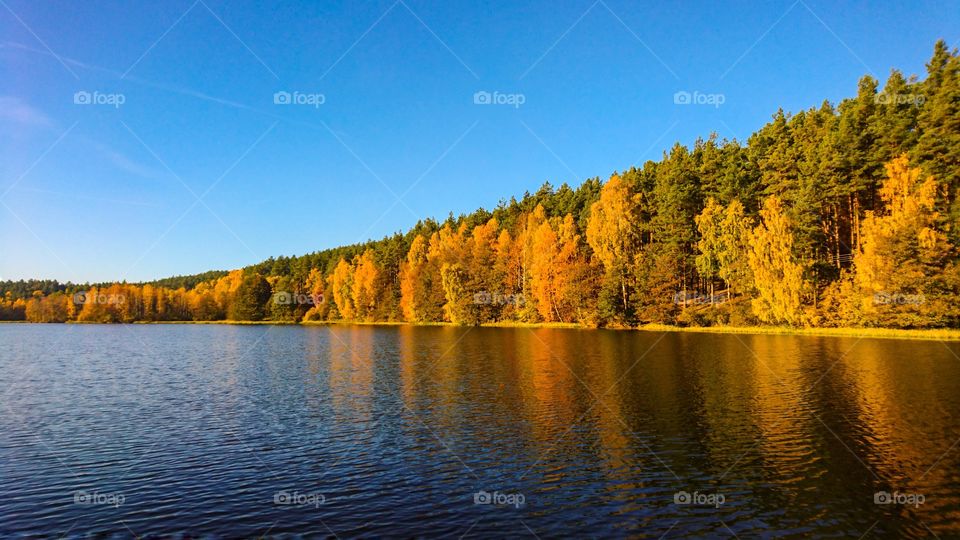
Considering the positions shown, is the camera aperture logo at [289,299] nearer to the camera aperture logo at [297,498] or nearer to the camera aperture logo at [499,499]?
the camera aperture logo at [297,498]

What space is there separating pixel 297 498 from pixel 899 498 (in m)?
20.5

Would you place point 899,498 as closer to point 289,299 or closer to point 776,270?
point 776,270

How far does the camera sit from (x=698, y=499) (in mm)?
18719

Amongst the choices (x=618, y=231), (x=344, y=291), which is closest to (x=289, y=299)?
(x=344, y=291)

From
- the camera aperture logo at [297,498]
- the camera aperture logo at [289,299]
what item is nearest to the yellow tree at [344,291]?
the camera aperture logo at [289,299]

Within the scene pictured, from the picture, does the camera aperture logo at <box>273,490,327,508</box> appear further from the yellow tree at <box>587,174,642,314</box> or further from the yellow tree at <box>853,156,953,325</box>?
the yellow tree at <box>587,174,642,314</box>

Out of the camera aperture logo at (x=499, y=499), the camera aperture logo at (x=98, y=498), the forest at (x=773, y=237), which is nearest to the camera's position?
the camera aperture logo at (x=499, y=499)

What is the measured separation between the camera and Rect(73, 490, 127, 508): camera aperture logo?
1855 cm

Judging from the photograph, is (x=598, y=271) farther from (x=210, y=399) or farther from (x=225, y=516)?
(x=225, y=516)

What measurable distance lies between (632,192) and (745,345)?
5215 centimetres

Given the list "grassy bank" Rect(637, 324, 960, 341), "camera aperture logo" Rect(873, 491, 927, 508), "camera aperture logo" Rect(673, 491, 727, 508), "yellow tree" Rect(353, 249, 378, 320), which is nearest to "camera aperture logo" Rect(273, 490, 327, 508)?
"camera aperture logo" Rect(673, 491, 727, 508)

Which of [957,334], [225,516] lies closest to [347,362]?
[225,516]

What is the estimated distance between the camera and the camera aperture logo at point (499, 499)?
60.1 ft

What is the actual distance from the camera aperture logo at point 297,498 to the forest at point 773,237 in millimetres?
79598
